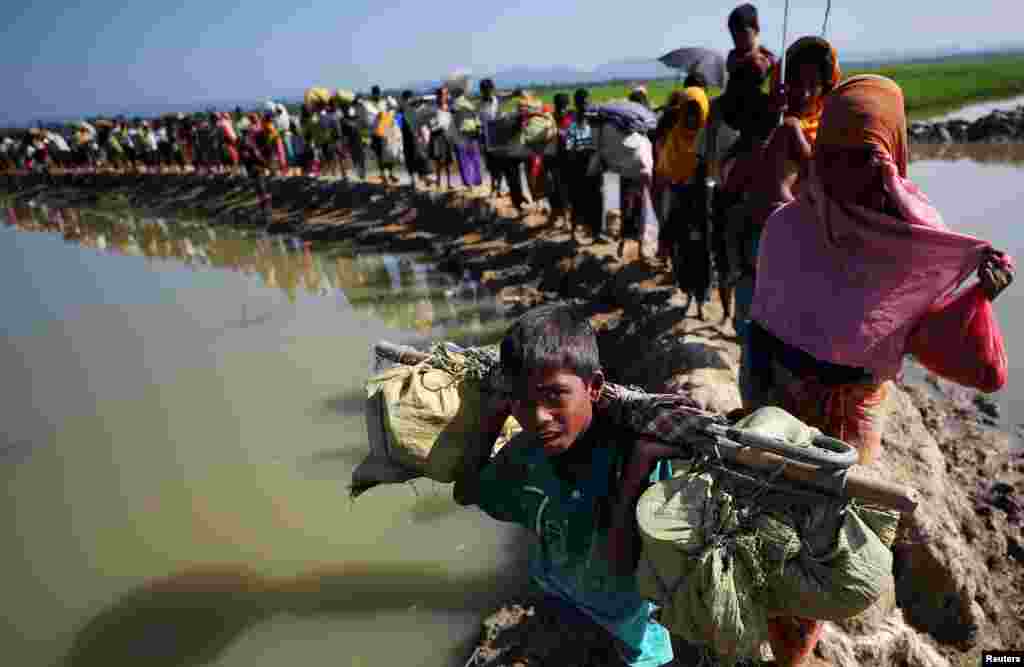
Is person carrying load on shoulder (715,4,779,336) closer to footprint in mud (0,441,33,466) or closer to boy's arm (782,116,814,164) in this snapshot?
boy's arm (782,116,814,164)

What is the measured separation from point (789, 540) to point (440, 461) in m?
0.80

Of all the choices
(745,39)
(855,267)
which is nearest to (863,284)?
(855,267)

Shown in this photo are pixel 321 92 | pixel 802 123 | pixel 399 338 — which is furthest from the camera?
pixel 321 92

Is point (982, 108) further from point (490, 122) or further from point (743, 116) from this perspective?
point (743, 116)

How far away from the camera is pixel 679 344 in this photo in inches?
140

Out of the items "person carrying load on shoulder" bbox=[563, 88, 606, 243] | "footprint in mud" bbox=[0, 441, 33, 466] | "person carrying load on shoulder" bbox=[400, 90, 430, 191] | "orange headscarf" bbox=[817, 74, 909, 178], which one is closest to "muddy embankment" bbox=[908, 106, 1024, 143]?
"person carrying load on shoulder" bbox=[400, 90, 430, 191]

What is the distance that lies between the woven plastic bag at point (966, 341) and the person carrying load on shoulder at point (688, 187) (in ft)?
8.96

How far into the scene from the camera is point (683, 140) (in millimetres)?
4246

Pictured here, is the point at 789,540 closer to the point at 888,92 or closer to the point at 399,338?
the point at 888,92

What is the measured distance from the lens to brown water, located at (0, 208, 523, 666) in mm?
2830

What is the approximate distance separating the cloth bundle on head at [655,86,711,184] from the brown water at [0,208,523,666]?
7.84 ft

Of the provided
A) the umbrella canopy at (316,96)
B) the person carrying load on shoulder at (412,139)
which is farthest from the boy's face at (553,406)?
the umbrella canopy at (316,96)

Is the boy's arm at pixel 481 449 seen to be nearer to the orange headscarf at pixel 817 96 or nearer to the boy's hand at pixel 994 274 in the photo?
the boy's hand at pixel 994 274

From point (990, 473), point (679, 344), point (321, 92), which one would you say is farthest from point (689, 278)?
point (321, 92)
